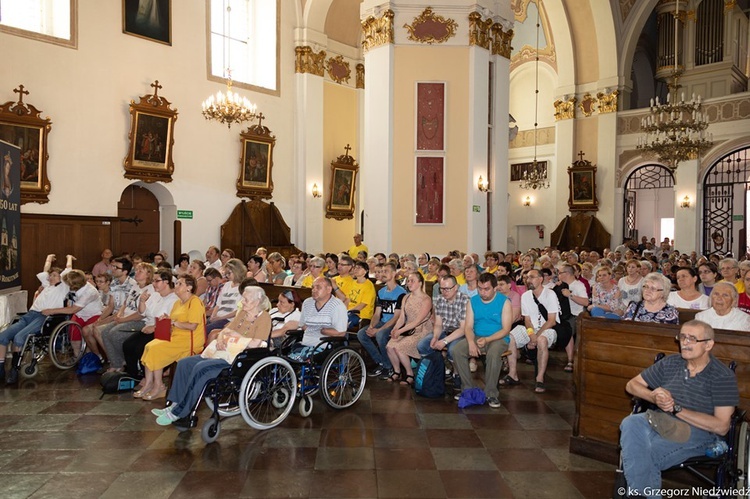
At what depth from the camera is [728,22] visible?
67.3 ft

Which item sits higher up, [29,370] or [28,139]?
[28,139]

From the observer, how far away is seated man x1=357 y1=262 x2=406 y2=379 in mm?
6523

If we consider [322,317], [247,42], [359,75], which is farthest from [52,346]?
[359,75]

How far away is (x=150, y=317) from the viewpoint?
6133mm

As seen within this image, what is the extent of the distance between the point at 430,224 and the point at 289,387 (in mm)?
8118

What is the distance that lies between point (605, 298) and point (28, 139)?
35.0ft

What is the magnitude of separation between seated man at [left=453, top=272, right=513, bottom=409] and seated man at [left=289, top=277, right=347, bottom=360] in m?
1.20

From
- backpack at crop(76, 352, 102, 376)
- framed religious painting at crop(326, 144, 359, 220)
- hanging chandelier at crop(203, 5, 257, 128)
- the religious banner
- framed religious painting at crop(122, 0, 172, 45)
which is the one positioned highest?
framed religious painting at crop(122, 0, 172, 45)

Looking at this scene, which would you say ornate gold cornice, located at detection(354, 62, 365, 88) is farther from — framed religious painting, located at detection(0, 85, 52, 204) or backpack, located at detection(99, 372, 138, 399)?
backpack, located at detection(99, 372, 138, 399)

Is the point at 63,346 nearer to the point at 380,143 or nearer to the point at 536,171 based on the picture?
the point at 380,143

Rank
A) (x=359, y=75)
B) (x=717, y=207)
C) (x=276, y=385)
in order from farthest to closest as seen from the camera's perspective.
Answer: (x=717, y=207)
(x=359, y=75)
(x=276, y=385)

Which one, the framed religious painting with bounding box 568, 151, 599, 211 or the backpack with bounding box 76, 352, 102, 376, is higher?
the framed religious painting with bounding box 568, 151, 599, 211

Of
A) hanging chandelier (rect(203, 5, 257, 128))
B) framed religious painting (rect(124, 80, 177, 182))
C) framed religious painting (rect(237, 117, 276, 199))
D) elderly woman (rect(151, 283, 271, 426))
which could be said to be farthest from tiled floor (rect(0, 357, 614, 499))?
framed religious painting (rect(237, 117, 276, 199))

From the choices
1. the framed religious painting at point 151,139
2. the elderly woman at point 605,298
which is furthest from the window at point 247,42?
the elderly woman at point 605,298
